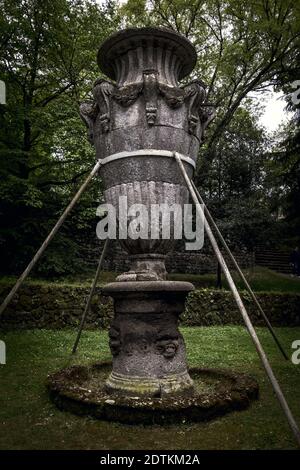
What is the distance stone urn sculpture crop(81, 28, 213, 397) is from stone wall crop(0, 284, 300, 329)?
7.05 meters

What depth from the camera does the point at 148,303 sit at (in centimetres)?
445

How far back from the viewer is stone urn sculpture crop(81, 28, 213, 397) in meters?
4.47

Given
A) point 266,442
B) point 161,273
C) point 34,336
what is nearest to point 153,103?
point 161,273

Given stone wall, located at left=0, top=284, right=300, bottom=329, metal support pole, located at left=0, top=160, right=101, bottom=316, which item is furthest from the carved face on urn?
stone wall, located at left=0, top=284, right=300, bottom=329

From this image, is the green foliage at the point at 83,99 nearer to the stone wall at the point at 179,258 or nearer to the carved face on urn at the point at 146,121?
the stone wall at the point at 179,258

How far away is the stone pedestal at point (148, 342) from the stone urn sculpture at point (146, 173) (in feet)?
0.03

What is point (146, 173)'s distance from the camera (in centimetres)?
466

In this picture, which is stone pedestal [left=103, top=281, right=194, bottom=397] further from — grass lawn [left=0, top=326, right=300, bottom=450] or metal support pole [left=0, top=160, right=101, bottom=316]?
metal support pole [left=0, top=160, right=101, bottom=316]

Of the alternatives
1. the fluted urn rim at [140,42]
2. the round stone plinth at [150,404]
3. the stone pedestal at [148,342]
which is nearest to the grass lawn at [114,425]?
the round stone plinth at [150,404]

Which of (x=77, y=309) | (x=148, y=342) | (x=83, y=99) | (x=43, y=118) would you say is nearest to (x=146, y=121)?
(x=148, y=342)

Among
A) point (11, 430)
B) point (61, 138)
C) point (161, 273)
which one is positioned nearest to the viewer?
point (11, 430)

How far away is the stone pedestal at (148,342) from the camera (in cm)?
440

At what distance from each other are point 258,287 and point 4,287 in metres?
11.2

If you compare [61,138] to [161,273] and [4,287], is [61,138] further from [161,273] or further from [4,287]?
[161,273]
